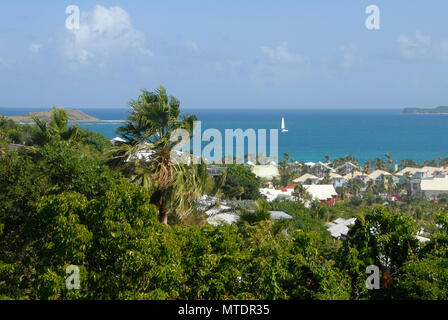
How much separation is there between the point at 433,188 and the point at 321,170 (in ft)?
59.1

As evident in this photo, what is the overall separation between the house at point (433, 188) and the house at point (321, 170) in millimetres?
14288


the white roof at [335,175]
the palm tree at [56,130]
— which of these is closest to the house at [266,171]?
the white roof at [335,175]

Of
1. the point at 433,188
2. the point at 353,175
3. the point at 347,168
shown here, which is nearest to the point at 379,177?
the point at 353,175

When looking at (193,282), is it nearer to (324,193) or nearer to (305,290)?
(305,290)

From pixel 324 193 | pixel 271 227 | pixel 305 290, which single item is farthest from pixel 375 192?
pixel 305 290

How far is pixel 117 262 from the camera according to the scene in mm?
6207

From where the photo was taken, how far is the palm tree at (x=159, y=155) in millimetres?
9125

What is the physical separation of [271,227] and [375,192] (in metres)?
45.6

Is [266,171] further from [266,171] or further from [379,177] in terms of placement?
[379,177]

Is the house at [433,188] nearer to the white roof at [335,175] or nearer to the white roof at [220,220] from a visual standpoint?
the white roof at [335,175]

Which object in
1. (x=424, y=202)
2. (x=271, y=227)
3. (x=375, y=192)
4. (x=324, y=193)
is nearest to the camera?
(x=271, y=227)

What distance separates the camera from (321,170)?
66938 millimetres

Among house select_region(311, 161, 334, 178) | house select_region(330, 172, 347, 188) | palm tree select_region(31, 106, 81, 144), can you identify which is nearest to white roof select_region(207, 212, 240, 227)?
palm tree select_region(31, 106, 81, 144)
